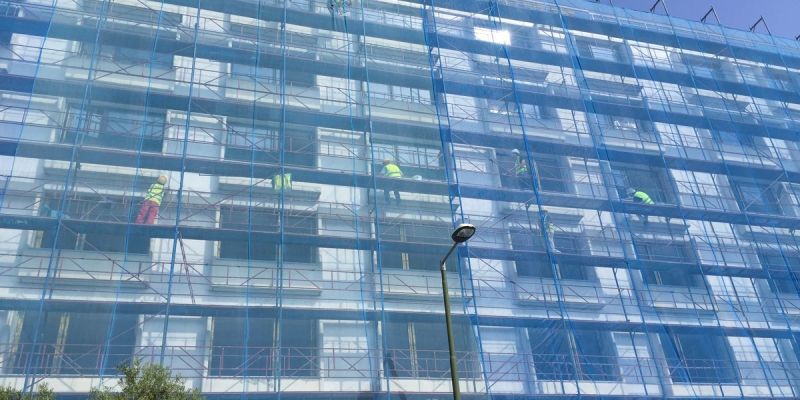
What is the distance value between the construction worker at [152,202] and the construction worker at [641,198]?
11910 mm

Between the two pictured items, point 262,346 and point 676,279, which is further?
point 676,279

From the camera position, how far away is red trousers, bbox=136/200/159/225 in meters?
14.7

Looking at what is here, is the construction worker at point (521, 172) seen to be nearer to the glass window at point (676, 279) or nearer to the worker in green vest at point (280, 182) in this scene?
the glass window at point (676, 279)

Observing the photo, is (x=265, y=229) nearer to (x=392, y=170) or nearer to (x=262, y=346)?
(x=262, y=346)

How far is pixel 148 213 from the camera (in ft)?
48.4

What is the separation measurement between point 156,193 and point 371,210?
4783mm

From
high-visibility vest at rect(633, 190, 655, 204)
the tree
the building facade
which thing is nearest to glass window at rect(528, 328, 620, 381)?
the building facade

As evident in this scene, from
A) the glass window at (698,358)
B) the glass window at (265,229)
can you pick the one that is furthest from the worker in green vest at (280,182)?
the glass window at (698,358)

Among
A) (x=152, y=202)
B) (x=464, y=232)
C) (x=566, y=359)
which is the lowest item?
(x=464, y=232)

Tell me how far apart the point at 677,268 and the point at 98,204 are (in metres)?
13.7

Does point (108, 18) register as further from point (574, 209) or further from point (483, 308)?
point (574, 209)

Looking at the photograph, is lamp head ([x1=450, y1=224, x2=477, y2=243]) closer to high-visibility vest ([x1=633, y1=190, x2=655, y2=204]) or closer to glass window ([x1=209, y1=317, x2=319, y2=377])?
glass window ([x1=209, y1=317, x2=319, y2=377])

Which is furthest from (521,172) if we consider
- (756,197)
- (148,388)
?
(148,388)

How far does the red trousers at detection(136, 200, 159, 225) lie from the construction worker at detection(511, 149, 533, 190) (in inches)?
346
